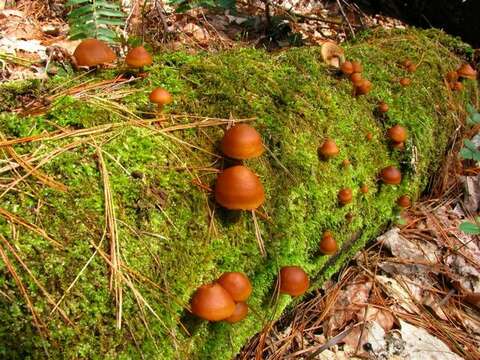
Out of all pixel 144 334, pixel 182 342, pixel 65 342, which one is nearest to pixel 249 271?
pixel 182 342

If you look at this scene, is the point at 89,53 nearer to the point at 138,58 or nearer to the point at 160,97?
the point at 138,58

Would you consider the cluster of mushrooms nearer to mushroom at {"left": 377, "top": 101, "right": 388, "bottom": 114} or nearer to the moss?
the moss

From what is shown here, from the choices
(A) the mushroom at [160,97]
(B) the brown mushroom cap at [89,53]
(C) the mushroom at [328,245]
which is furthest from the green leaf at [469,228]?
(B) the brown mushroom cap at [89,53]

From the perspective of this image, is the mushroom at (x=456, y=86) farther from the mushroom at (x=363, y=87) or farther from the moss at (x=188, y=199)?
the mushroom at (x=363, y=87)

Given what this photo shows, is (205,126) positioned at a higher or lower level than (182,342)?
higher

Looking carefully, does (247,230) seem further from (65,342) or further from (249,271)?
(65,342)

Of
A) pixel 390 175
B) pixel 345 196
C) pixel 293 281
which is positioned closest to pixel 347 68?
pixel 390 175

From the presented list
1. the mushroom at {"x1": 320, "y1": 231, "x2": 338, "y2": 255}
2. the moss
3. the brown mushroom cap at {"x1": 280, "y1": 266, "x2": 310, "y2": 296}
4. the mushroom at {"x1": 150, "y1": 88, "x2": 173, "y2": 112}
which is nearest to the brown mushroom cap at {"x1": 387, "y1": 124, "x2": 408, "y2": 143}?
the moss
